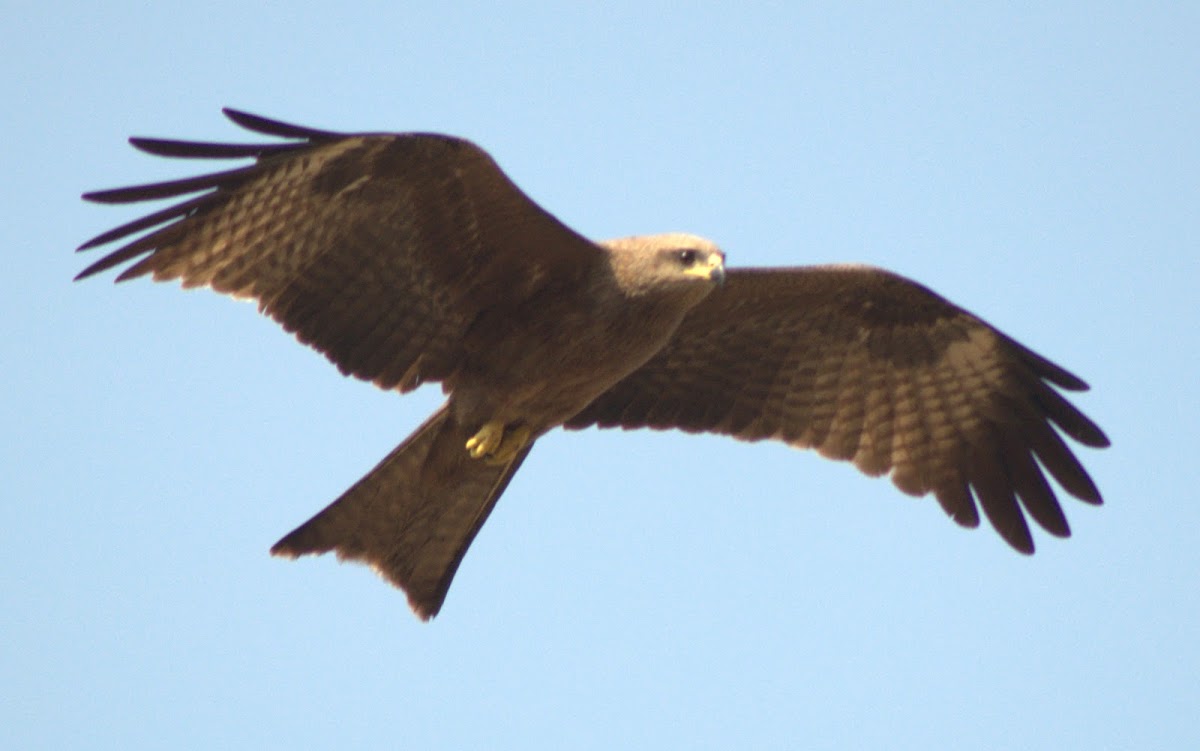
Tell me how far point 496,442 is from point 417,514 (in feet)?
1.67

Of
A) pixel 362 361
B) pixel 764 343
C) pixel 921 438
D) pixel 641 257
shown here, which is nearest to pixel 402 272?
pixel 362 361

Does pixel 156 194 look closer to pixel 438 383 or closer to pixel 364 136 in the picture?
pixel 364 136

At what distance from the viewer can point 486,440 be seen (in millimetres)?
8320

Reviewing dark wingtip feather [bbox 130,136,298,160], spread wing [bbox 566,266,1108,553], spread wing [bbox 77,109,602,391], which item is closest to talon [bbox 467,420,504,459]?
spread wing [bbox 77,109,602,391]

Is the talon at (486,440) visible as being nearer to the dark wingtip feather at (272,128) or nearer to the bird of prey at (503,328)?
the bird of prey at (503,328)

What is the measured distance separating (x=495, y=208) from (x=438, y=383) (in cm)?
95

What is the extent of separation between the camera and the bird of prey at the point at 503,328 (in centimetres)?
788

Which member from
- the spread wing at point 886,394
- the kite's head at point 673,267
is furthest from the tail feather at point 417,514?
the kite's head at point 673,267

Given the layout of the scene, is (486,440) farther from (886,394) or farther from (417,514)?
(886,394)

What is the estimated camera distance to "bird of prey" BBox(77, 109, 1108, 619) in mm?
7883

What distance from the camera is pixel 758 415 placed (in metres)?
9.45

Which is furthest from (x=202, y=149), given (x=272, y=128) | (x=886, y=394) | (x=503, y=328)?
(x=886, y=394)

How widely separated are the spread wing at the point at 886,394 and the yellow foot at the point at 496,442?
71 cm

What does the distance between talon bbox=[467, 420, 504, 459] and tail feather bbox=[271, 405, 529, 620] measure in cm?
5
